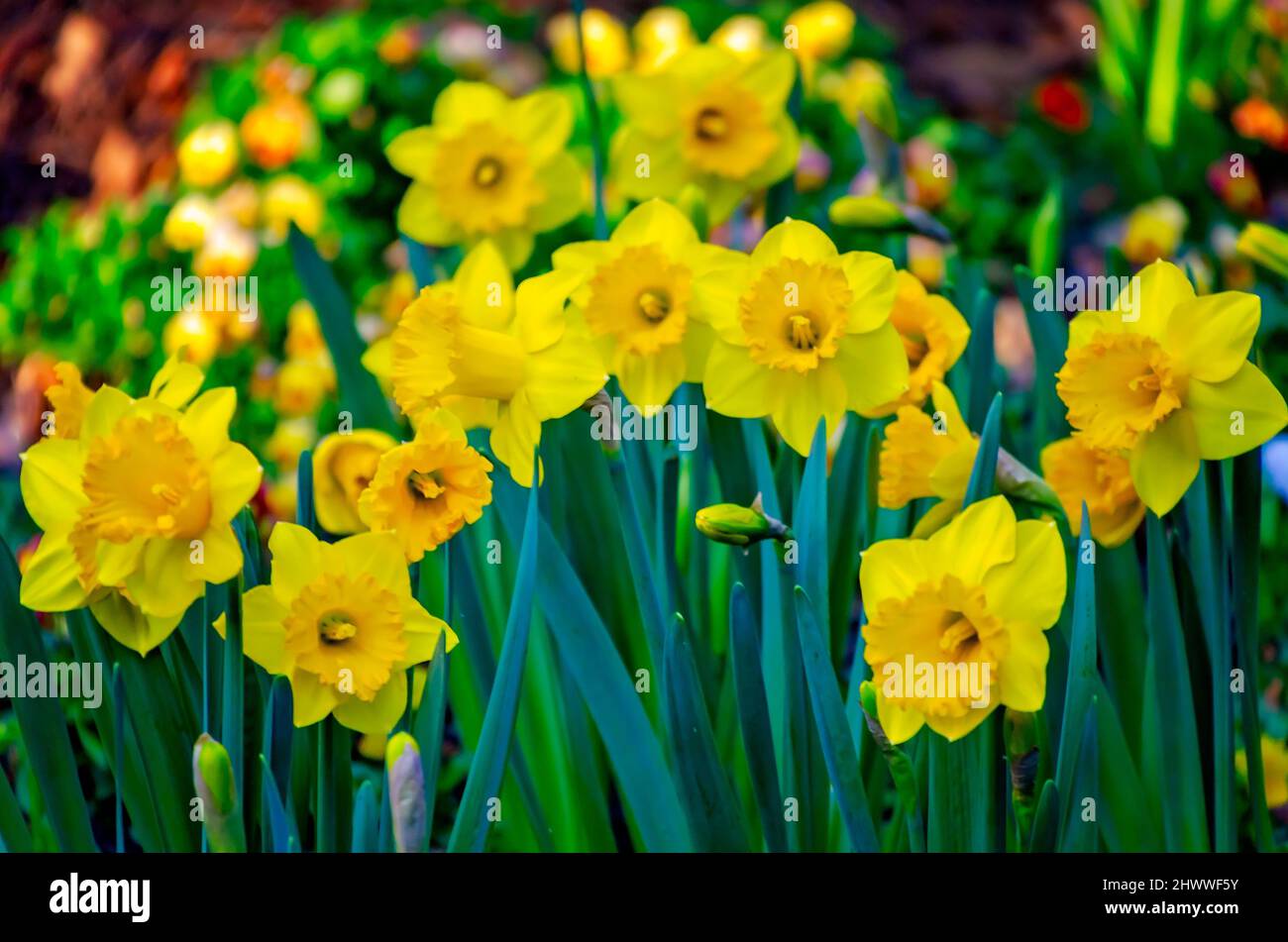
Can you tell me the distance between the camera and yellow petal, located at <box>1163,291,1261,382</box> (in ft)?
3.51

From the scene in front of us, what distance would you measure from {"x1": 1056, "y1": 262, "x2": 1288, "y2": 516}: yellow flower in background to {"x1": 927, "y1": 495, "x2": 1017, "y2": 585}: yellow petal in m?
0.12

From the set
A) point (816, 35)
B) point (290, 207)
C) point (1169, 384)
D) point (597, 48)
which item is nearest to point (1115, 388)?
point (1169, 384)

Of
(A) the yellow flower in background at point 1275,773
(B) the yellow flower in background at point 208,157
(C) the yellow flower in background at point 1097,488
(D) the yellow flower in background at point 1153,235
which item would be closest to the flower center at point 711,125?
(C) the yellow flower in background at point 1097,488

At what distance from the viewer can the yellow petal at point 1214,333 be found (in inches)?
42.1

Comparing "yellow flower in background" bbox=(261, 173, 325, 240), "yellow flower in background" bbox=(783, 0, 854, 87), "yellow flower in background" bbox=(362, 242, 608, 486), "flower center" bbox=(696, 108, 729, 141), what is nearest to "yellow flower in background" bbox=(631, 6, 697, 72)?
"yellow flower in background" bbox=(783, 0, 854, 87)

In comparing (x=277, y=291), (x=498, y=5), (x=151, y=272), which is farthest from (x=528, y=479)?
(x=498, y=5)

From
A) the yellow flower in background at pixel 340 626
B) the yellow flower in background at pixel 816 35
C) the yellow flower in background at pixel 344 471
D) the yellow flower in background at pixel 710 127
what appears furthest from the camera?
the yellow flower in background at pixel 816 35

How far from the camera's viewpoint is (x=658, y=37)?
2.37 meters

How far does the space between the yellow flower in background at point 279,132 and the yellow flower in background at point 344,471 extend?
1523 mm

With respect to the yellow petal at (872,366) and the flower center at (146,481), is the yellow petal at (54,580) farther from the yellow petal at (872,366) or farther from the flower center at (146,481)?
the yellow petal at (872,366)
